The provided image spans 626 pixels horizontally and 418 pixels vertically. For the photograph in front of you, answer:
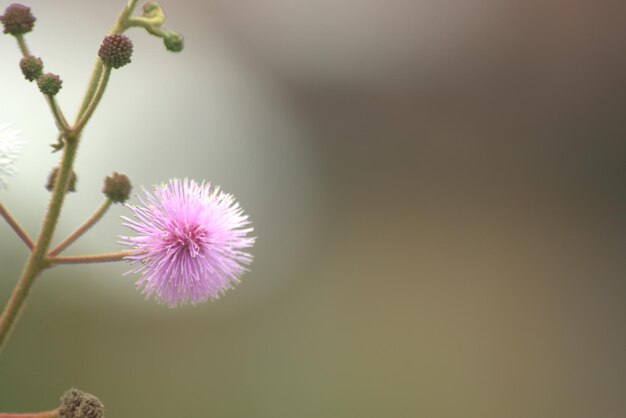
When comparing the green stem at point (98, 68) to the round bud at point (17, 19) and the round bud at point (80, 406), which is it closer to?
the round bud at point (17, 19)

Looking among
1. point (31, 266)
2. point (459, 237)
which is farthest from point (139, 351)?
point (31, 266)

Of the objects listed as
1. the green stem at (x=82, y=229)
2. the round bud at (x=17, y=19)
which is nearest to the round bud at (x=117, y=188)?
the green stem at (x=82, y=229)

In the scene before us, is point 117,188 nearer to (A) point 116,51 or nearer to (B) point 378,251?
(A) point 116,51

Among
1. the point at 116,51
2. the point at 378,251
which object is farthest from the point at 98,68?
the point at 378,251

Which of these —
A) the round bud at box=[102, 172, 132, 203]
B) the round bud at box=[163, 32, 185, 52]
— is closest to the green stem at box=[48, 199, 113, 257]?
the round bud at box=[102, 172, 132, 203]

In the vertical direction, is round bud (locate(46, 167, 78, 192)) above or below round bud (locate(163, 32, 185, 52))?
below

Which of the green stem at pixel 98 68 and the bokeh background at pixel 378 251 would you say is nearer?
the green stem at pixel 98 68

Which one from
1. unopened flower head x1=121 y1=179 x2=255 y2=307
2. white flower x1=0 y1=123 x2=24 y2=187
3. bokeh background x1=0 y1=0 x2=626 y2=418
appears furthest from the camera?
bokeh background x1=0 y1=0 x2=626 y2=418

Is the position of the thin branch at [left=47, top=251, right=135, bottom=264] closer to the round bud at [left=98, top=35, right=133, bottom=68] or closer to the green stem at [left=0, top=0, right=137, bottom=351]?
the green stem at [left=0, top=0, right=137, bottom=351]
